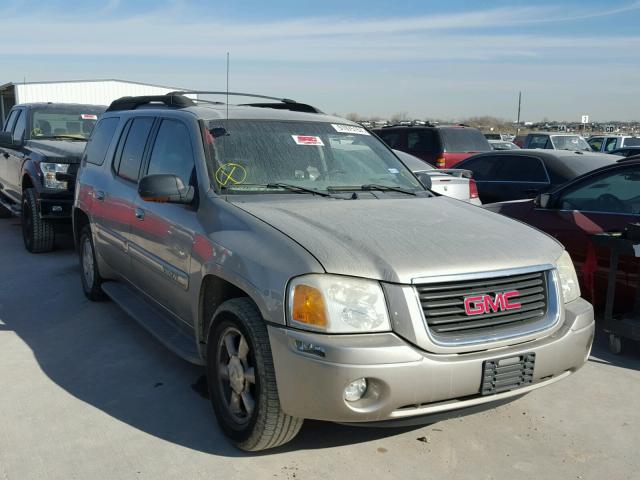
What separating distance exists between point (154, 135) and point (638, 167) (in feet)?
12.7

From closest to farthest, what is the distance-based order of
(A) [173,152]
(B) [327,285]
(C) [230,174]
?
(B) [327,285]
(C) [230,174]
(A) [173,152]

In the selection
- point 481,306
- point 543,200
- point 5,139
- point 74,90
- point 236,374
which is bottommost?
point 236,374

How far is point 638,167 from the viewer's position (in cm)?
534

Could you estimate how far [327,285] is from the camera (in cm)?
294

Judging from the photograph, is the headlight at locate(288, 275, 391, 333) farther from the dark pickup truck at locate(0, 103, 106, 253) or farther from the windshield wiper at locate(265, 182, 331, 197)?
the dark pickup truck at locate(0, 103, 106, 253)

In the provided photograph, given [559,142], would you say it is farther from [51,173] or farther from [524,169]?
[51,173]

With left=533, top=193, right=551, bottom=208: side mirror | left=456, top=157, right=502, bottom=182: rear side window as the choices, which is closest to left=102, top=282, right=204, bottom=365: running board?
left=533, top=193, right=551, bottom=208: side mirror

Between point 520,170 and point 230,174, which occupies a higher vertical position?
point 230,174

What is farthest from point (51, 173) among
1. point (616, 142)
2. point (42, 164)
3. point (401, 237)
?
point (616, 142)

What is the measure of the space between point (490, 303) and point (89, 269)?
4274 mm

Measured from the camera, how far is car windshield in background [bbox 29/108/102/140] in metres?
9.62

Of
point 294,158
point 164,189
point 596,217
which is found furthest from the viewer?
point 596,217

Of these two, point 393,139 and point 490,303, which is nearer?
point 490,303

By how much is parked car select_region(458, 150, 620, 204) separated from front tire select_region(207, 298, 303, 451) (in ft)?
21.6
